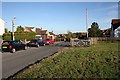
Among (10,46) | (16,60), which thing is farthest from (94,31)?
(16,60)

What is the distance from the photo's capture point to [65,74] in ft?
24.9

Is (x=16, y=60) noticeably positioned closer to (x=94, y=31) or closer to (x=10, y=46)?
(x=10, y=46)

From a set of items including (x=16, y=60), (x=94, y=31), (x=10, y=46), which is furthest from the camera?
(x=94, y=31)

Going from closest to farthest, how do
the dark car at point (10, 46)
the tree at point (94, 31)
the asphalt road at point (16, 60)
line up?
the asphalt road at point (16, 60) → the dark car at point (10, 46) → the tree at point (94, 31)

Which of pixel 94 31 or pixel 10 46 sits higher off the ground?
pixel 94 31

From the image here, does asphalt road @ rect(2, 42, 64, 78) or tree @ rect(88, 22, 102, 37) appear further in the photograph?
tree @ rect(88, 22, 102, 37)

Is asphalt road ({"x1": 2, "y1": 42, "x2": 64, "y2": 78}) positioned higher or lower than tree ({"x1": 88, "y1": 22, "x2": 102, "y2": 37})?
Answer: lower

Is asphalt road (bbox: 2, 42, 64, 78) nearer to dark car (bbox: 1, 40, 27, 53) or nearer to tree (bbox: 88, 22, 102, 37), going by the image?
dark car (bbox: 1, 40, 27, 53)

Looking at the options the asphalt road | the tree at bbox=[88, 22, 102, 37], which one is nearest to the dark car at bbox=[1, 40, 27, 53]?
the asphalt road

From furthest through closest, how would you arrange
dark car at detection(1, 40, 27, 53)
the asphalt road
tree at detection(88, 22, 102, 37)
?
tree at detection(88, 22, 102, 37), dark car at detection(1, 40, 27, 53), the asphalt road

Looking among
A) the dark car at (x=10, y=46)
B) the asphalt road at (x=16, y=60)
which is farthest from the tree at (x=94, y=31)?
the asphalt road at (x=16, y=60)

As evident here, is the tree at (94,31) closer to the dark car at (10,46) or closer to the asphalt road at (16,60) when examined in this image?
the dark car at (10,46)

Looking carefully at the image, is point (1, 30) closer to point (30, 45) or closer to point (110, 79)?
point (30, 45)

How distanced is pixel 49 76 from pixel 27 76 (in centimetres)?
89
